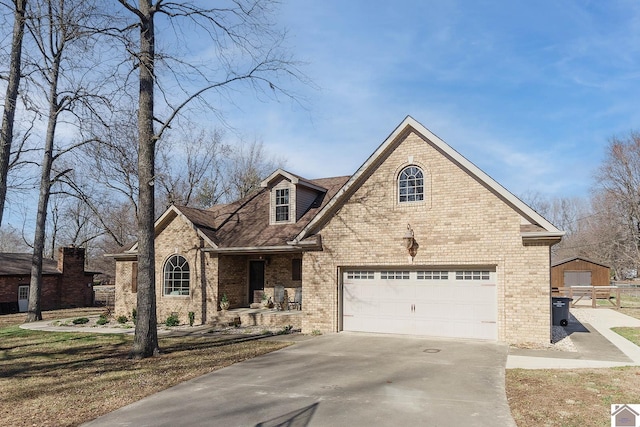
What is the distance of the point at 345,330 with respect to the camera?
15.4m

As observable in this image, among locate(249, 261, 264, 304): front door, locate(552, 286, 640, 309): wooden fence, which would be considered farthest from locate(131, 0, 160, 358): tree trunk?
locate(552, 286, 640, 309): wooden fence

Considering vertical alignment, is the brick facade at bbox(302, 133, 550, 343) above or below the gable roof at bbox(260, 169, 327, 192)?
below

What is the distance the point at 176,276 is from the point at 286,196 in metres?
5.80

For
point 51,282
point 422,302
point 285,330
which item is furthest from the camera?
point 51,282

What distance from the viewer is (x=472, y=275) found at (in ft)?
44.7

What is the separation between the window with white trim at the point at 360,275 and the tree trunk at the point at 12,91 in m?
9.90

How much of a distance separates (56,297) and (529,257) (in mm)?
30636

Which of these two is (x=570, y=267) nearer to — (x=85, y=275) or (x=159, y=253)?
(x=159, y=253)

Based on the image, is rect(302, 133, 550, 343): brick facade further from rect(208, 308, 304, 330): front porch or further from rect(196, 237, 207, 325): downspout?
rect(196, 237, 207, 325): downspout

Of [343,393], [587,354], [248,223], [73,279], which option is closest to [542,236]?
[587,354]

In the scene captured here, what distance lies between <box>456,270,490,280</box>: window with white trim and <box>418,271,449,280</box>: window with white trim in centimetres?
36

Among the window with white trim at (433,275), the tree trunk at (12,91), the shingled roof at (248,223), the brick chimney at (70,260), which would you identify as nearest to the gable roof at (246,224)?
the shingled roof at (248,223)

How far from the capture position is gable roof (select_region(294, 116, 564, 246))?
12.5 metres

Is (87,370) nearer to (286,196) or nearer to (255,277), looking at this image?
(255,277)
